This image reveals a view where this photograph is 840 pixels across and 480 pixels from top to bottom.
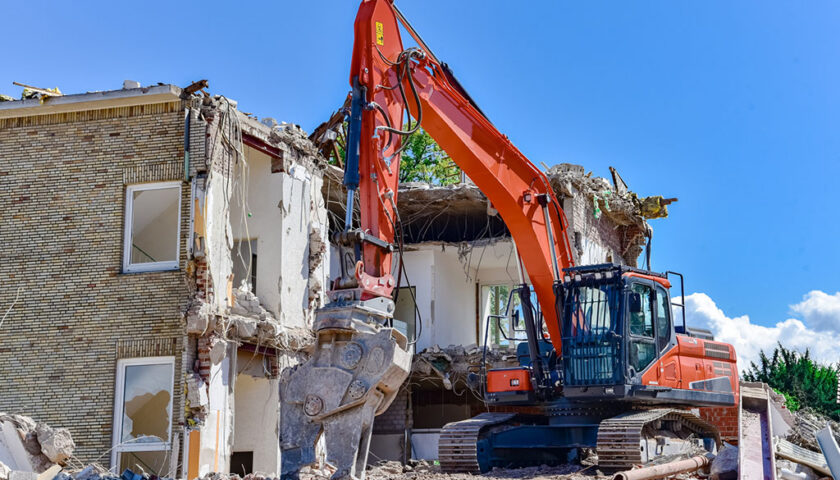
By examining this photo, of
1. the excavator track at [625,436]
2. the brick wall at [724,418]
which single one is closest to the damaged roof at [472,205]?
the brick wall at [724,418]

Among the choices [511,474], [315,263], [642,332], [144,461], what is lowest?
[144,461]

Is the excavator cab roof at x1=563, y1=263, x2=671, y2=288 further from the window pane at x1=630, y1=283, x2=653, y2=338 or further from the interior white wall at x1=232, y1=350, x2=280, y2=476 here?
the interior white wall at x1=232, y1=350, x2=280, y2=476

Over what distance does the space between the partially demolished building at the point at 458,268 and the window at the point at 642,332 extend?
7621 mm

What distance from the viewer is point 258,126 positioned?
55.9ft

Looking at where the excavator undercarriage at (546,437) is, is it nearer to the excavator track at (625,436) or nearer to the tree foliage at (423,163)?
the excavator track at (625,436)

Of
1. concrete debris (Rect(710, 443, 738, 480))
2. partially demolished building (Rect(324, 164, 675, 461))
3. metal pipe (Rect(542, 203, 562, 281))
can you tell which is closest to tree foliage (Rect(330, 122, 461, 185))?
partially demolished building (Rect(324, 164, 675, 461))

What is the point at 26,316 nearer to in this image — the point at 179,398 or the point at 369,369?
the point at 179,398

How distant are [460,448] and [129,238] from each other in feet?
23.5

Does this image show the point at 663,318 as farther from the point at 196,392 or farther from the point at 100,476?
the point at 196,392

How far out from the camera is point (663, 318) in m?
12.0

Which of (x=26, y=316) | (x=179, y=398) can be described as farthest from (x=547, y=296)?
(x=26, y=316)

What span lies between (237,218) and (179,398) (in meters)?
3.80

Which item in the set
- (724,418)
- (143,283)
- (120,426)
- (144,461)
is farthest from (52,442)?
(724,418)

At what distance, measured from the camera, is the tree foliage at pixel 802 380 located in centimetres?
2538
